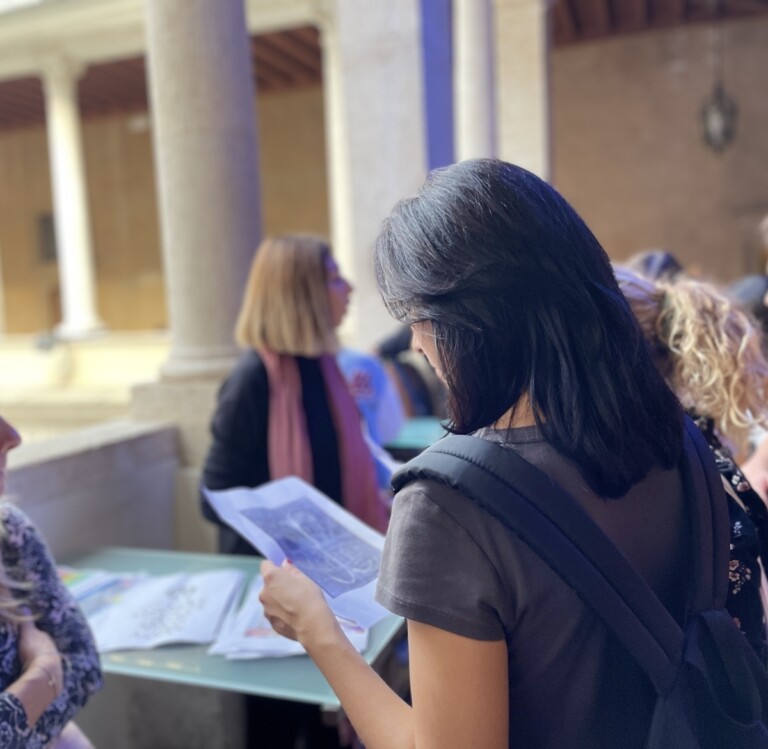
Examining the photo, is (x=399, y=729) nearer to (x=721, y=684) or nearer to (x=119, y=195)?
(x=721, y=684)

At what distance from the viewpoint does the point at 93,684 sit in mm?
1494

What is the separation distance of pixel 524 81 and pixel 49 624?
22.3ft

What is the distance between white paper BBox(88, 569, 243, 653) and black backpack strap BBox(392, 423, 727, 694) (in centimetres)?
121

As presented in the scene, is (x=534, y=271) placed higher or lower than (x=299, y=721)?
higher

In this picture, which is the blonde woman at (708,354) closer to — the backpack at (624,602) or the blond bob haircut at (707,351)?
the blond bob haircut at (707,351)

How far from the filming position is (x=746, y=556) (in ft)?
3.58

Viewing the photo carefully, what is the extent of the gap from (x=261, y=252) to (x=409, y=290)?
5.29 ft

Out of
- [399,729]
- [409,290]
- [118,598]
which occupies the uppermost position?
[409,290]

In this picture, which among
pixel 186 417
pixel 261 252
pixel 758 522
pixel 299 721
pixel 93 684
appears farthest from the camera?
pixel 186 417

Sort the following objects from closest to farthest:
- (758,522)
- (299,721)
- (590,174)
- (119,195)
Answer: (758,522) → (299,721) → (590,174) → (119,195)

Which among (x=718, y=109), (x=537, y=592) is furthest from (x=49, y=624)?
(x=718, y=109)

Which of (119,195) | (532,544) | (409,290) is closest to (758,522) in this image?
(532,544)

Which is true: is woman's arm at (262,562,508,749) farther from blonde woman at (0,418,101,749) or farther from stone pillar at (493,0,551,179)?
stone pillar at (493,0,551,179)

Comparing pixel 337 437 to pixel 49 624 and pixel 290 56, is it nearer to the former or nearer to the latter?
pixel 49 624
